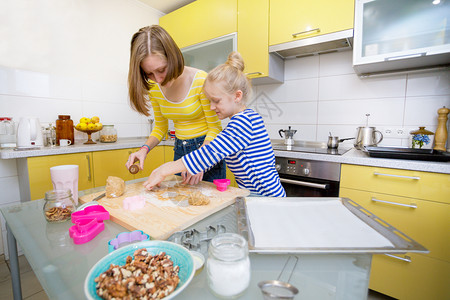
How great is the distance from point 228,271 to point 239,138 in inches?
22.7

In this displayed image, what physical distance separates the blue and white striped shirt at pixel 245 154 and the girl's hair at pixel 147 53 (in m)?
0.35

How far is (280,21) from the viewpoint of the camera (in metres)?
1.78

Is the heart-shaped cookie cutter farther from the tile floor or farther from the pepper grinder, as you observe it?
the pepper grinder

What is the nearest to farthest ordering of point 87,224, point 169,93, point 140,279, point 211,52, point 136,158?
1. point 140,279
2. point 87,224
3. point 136,158
4. point 169,93
5. point 211,52

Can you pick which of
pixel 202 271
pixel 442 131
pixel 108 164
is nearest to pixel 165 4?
pixel 108 164

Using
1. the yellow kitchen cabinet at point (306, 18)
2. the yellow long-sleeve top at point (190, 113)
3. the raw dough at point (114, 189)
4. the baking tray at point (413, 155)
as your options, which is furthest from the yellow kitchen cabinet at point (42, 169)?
the baking tray at point (413, 155)

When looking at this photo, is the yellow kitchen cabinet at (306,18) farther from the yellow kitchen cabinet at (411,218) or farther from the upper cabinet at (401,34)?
the yellow kitchen cabinet at (411,218)

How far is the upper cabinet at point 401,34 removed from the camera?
132 centimetres

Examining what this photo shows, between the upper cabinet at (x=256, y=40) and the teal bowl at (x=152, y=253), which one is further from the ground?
the upper cabinet at (x=256, y=40)

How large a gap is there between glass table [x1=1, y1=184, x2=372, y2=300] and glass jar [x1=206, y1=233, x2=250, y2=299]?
2cm

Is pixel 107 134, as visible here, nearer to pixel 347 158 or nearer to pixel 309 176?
pixel 309 176

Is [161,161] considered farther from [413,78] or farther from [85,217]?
[413,78]

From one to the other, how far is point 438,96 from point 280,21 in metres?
1.21

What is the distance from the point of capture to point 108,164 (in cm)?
191
